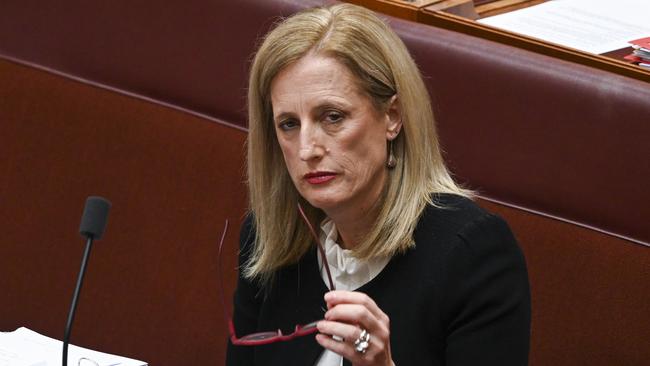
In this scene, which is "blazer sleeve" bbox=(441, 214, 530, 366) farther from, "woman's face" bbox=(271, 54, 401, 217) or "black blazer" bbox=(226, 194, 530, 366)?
"woman's face" bbox=(271, 54, 401, 217)

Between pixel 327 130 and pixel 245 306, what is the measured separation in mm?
297

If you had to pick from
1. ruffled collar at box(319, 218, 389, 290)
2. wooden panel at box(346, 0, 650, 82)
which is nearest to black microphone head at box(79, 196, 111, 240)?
ruffled collar at box(319, 218, 389, 290)

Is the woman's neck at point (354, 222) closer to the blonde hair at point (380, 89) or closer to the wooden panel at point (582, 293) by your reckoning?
the blonde hair at point (380, 89)

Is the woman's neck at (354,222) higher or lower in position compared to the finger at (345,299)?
higher

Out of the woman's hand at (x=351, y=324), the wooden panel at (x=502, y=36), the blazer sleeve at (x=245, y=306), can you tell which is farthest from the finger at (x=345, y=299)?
the wooden panel at (x=502, y=36)

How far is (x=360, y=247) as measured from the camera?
129 centimetres

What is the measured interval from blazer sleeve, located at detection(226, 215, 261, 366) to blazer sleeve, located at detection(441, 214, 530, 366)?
273mm

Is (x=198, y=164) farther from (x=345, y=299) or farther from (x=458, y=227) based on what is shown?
(x=345, y=299)

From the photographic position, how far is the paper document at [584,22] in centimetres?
165

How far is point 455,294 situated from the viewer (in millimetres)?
1237

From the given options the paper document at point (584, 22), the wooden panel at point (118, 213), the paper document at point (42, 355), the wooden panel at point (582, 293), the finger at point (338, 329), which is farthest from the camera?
the wooden panel at point (118, 213)

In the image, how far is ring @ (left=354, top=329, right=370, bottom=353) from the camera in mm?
1047

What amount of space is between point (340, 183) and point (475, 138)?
370 millimetres

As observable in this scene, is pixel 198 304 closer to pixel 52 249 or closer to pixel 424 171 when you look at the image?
pixel 52 249
